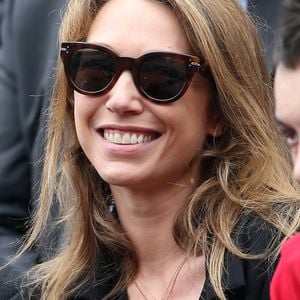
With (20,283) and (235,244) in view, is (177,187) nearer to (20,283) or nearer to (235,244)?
(235,244)

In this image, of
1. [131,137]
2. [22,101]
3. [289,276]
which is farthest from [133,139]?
[22,101]

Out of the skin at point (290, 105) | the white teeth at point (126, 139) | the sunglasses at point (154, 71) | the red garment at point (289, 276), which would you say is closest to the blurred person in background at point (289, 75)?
the skin at point (290, 105)

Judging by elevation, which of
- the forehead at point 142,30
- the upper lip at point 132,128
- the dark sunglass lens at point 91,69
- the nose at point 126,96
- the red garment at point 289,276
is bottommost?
the red garment at point 289,276

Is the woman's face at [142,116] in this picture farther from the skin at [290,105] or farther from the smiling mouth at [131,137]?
the skin at [290,105]

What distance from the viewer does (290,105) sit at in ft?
5.73

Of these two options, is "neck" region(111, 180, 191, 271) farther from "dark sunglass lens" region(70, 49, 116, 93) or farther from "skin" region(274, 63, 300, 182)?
"skin" region(274, 63, 300, 182)

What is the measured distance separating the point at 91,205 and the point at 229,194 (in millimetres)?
459

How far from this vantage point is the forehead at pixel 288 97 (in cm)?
174

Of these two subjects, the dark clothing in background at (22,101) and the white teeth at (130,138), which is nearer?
the white teeth at (130,138)

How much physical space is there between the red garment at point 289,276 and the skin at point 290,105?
241 mm

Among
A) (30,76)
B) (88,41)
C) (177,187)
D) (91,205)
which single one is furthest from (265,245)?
(30,76)

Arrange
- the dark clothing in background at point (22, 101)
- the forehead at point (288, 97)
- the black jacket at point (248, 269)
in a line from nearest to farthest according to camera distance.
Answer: the forehead at point (288, 97)
the black jacket at point (248, 269)
the dark clothing in background at point (22, 101)

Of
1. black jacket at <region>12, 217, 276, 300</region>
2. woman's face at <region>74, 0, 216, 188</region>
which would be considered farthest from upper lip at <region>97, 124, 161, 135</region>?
A: black jacket at <region>12, 217, 276, 300</region>

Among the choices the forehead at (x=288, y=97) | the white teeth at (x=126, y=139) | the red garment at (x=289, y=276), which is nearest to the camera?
the forehead at (x=288, y=97)
